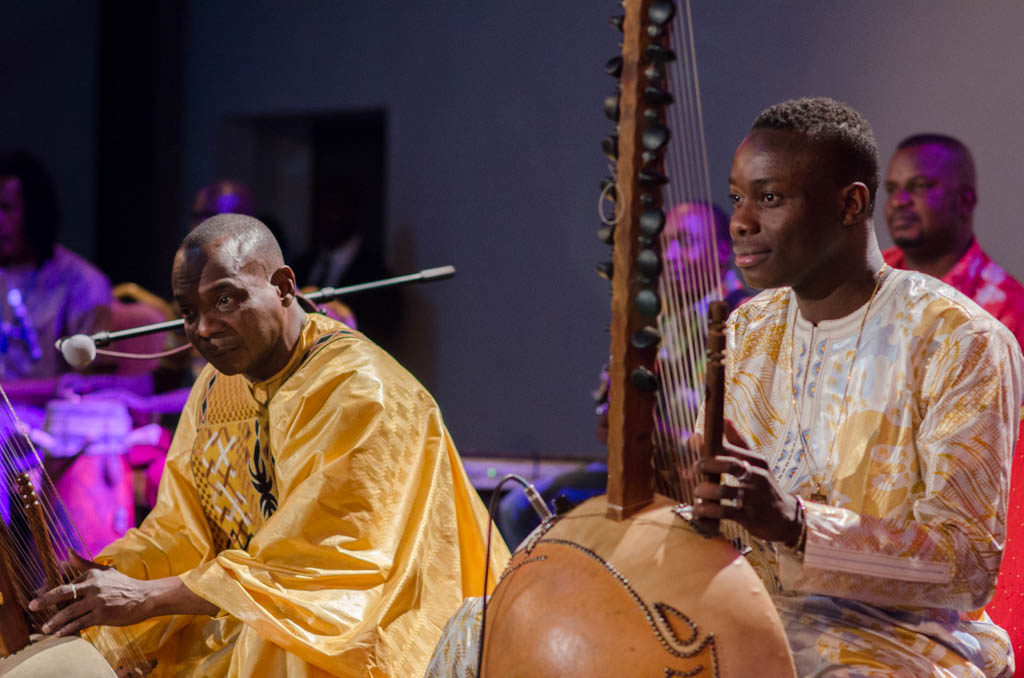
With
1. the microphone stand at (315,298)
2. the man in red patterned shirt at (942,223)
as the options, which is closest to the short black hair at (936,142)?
the man in red patterned shirt at (942,223)

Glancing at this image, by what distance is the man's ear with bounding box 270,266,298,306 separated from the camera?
312cm

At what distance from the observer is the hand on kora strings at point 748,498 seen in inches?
72.7

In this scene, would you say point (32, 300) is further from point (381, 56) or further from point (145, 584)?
point (145, 584)

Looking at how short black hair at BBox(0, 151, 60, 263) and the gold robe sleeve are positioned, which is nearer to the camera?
the gold robe sleeve

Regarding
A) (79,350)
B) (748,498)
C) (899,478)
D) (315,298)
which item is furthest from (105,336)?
(899,478)

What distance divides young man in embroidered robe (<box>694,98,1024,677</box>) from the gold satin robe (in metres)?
0.92

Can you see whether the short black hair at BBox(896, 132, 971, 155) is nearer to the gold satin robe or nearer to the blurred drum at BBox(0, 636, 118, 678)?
the gold satin robe

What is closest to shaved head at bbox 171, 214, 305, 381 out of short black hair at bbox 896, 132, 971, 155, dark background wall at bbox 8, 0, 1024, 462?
short black hair at bbox 896, 132, 971, 155

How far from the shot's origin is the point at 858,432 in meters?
2.34

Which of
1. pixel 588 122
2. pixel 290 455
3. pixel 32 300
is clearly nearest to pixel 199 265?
pixel 290 455

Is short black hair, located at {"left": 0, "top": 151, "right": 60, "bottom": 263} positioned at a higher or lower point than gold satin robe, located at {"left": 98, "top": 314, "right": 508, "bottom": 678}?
higher

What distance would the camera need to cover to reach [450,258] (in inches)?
297

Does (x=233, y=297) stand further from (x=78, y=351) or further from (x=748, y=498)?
(x=748, y=498)

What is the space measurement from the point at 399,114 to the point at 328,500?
531 cm
